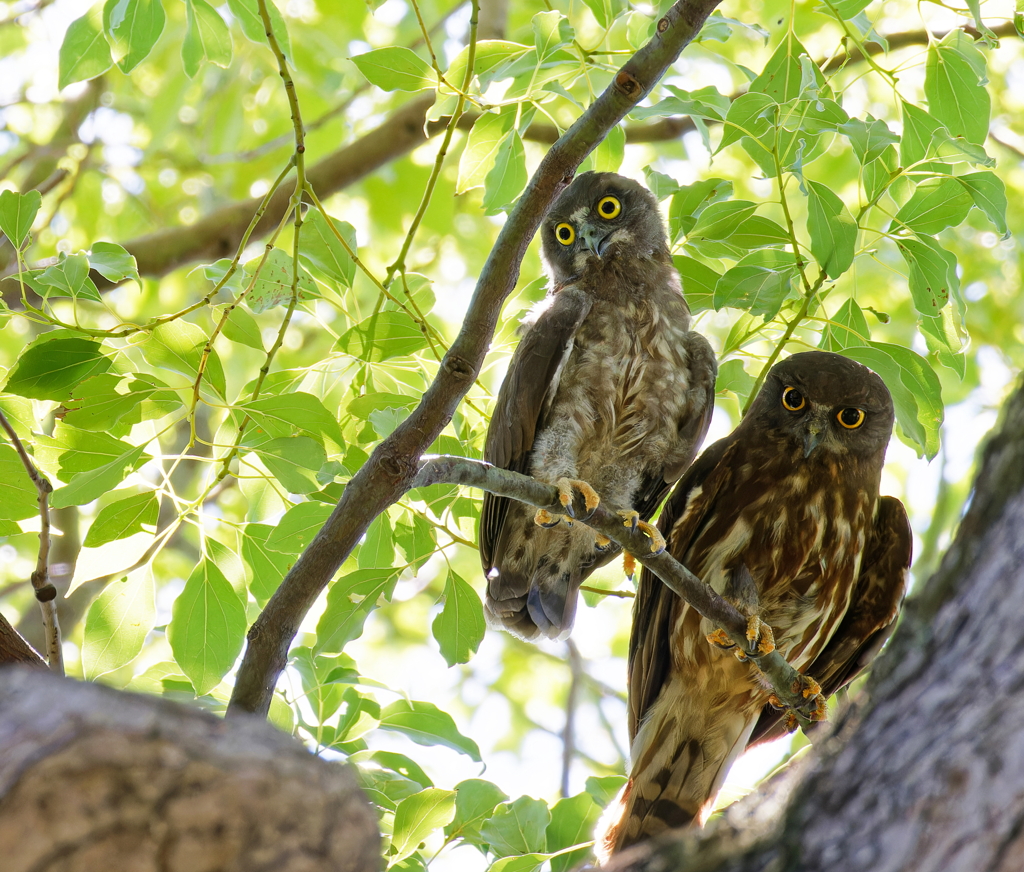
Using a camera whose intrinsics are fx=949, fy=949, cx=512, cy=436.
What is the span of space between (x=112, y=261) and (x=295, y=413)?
0.74 m

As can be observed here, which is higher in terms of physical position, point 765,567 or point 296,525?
point 765,567

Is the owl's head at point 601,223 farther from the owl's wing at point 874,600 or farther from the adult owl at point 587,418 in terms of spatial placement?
the owl's wing at point 874,600

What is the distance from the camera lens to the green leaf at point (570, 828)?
3.09m

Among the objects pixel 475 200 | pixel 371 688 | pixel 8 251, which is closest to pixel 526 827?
pixel 371 688

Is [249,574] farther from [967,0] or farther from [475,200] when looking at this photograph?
[475,200]

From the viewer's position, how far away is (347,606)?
298cm

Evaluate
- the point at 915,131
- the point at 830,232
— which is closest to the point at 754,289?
the point at 830,232

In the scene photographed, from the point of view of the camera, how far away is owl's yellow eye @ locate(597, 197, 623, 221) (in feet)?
15.0

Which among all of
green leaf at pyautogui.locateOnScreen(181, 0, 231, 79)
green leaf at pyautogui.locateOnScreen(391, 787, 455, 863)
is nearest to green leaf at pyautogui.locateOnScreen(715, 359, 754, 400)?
green leaf at pyautogui.locateOnScreen(391, 787, 455, 863)

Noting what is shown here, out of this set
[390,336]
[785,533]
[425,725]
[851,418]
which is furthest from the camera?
[851,418]

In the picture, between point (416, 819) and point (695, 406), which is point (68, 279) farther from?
point (695, 406)

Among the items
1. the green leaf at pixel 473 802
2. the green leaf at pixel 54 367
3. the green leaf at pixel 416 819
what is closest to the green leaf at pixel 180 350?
the green leaf at pixel 54 367

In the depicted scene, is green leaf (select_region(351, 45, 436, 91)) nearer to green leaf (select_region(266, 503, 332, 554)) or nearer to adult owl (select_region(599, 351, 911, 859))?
green leaf (select_region(266, 503, 332, 554))

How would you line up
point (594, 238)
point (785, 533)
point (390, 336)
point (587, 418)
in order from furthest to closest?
point (594, 238) → point (587, 418) → point (785, 533) → point (390, 336)
